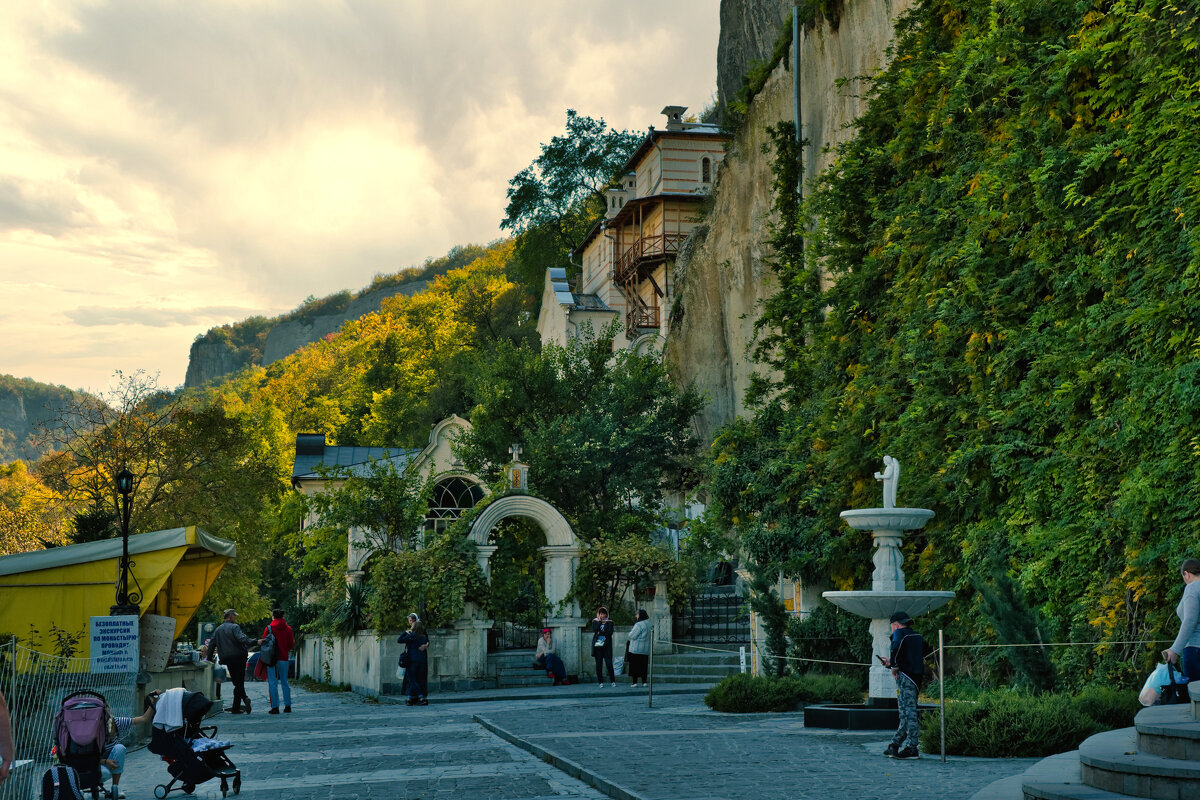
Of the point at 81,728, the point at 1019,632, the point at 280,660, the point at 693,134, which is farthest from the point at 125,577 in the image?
the point at 693,134

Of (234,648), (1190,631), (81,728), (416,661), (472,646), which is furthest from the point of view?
(472,646)

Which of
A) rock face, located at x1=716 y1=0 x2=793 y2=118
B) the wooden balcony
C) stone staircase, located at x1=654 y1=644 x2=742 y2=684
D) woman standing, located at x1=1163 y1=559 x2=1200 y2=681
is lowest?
stone staircase, located at x1=654 y1=644 x2=742 y2=684

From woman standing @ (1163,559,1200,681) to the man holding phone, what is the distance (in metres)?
2.19

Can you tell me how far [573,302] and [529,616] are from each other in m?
30.1

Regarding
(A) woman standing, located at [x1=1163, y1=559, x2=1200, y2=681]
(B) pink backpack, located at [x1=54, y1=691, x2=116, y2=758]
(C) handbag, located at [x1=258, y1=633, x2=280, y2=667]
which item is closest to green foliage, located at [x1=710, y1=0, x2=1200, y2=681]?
(A) woman standing, located at [x1=1163, y1=559, x2=1200, y2=681]

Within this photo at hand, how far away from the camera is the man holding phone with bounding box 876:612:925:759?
10938mm

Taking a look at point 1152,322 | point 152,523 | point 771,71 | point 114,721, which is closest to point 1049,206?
point 1152,322

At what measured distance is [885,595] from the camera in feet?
44.8

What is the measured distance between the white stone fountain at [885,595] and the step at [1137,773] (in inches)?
226

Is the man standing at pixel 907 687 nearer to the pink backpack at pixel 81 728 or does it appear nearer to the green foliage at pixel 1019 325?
the green foliage at pixel 1019 325

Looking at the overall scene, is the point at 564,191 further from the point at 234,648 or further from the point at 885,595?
the point at 885,595

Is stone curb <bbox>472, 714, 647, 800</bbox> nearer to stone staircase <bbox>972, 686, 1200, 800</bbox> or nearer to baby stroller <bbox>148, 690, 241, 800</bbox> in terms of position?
stone staircase <bbox>972, 686, 1200, 800</bbox>

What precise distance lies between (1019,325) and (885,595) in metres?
4.98

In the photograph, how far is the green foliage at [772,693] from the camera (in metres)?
16.4
